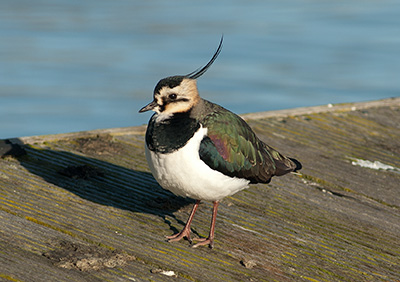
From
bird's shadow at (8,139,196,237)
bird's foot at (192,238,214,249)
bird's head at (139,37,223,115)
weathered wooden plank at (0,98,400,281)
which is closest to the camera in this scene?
weathered wooden plank at (0,98,400,281)

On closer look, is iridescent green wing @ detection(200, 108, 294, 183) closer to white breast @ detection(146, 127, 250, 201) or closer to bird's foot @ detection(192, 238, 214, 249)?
white breast @ detection(146, 127, 250, 201)

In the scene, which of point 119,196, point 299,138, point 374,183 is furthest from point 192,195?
point 299,138

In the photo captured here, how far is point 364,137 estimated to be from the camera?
33.9ft

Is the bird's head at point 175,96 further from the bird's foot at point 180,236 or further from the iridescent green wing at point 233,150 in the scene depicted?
the bird's foot at point 180,236

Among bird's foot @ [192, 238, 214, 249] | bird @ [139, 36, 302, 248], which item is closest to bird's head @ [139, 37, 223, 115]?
bird @ [139, 36, 302, 248]

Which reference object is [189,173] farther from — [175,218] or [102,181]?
[102,181]

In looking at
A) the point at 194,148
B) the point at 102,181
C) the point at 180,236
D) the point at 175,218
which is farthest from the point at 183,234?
the point at 102,181

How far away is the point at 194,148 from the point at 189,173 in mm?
236

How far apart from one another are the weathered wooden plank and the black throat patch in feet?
2.87

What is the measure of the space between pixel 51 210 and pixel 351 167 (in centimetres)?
419

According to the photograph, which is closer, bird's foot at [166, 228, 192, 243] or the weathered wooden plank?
the weathered wooden plank

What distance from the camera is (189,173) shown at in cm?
633

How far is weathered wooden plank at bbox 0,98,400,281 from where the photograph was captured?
5.85 m

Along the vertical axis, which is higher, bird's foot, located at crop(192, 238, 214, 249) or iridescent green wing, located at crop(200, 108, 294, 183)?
iridescent green wing, located at crop(200, 108, 294, 183)
